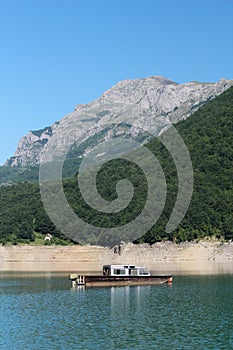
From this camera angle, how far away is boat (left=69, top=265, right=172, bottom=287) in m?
96.0

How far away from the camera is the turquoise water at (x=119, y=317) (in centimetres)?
4938

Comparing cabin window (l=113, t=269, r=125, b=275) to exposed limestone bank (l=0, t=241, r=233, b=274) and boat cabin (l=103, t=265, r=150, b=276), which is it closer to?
boat cabin (l=103, t=265, r=150, b=276)

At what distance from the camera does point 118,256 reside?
15888cm

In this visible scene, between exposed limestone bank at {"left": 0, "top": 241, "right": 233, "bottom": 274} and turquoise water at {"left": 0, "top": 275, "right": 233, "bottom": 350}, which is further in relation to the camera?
exposed limestone bank at {"left": 0, "top": 241, "right": 233, "bottom": 274}

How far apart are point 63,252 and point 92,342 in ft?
407

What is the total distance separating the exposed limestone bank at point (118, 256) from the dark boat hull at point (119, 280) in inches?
1541

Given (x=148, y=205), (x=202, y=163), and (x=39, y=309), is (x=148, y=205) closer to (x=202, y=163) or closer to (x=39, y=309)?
(x=202, y=163)

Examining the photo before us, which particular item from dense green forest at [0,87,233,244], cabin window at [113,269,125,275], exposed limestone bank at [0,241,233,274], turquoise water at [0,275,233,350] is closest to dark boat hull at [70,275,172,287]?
turquoise water at [0,275,233,350]

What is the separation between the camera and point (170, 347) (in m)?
47.4

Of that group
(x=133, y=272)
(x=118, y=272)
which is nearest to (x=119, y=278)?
(x=118, y=272)

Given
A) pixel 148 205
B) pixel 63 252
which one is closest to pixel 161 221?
pixel 148 205

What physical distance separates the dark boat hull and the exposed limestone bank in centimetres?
3914

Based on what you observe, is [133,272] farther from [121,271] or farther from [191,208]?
[191,208]

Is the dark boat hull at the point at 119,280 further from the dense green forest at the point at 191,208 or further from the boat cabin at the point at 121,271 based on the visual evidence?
the dense green forest at the point at 191,208
